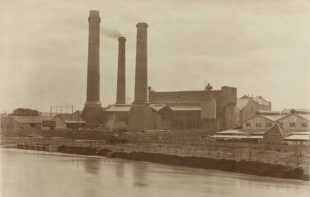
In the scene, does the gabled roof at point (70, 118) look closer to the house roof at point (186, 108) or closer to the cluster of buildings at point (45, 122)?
the cluster of buildings at point (45, 122)

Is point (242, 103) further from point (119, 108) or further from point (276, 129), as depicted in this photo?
point (276, 129)

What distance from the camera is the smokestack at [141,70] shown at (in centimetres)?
1928

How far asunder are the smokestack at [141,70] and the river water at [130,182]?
28.2 ft

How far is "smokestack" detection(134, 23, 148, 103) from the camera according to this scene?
19.3 metres

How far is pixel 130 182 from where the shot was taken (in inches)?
357

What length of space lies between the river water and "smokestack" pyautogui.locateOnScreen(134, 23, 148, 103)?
8585 millimetres

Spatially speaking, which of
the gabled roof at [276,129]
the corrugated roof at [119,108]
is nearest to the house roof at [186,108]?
the corrugated roof at [119,108]

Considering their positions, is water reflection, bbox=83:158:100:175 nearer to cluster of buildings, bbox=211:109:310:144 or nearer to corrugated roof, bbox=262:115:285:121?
cluster of buildings, bbox=211:109:310:144

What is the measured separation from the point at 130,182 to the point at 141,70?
36.3ft

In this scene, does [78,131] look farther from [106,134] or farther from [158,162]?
[158,162]

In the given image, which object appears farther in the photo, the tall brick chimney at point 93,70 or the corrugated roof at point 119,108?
the corrugated roof at point 119,108

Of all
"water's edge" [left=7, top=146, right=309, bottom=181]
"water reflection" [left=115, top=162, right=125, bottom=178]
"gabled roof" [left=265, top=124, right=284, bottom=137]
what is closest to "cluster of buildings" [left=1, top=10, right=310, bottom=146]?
"gabled roof" [left=265, top=124, right=284, bottom=137]

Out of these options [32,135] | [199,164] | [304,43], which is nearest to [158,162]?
[199,164]

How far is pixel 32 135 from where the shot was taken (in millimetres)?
20859
